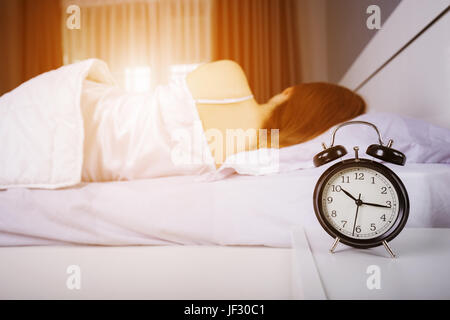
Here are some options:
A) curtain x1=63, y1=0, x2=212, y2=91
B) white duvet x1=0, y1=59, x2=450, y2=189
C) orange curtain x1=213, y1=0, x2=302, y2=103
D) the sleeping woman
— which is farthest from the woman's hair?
curtain x1=63, y1=0, x2=212, y2=91

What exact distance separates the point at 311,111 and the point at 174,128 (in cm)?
73

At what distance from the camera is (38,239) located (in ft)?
2.31

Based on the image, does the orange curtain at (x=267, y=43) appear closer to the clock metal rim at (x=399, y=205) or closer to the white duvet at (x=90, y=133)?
the white duvet at (x=90, y=133)

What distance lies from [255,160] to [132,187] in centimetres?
34

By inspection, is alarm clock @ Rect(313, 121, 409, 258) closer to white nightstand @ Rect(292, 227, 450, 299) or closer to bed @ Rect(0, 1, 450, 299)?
white nightstand @ Rect(292, 227, 450, 299)

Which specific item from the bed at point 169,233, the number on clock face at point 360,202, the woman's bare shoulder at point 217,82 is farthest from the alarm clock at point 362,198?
the woman's bare shoulder at point 217,82

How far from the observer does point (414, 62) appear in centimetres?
108

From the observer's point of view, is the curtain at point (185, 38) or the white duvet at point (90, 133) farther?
the curtain at point (185, 38)

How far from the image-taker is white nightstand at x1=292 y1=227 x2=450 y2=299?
36cm

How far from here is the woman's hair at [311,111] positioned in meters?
1.36

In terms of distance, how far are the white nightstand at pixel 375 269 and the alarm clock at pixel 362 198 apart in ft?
0.09

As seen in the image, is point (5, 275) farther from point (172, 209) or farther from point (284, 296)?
point (284, 296)
